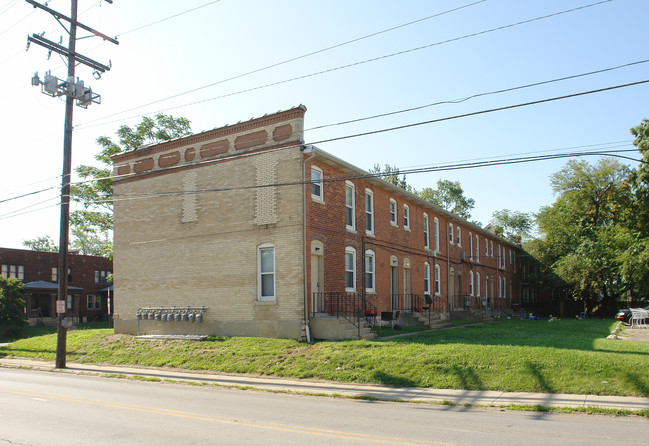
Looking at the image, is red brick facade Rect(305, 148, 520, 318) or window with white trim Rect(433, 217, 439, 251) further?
window with white trim Rect(433, 217, 439, 251)

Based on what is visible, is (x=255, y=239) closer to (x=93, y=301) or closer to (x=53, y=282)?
(x=53, y=282)

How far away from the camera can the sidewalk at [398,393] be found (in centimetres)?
995

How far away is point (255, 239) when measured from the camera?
19.2 metres

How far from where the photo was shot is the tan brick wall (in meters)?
18.4

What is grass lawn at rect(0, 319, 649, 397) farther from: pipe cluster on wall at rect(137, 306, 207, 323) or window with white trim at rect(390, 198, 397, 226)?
window with white trim at rect(390, 198, 397, 226)

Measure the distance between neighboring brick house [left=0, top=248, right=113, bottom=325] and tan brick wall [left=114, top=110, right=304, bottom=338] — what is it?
2072 centimetres

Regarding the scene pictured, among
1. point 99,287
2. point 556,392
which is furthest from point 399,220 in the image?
point 99,287

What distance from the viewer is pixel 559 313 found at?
164 ft

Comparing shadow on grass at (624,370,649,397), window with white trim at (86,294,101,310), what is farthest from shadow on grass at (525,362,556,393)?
window with white trim at (86,294,101,310)

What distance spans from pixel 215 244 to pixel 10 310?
18.2m

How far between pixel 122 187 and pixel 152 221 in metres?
2.62

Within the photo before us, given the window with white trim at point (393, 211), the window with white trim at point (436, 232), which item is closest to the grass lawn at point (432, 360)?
the window with white trim at point (393, 211)

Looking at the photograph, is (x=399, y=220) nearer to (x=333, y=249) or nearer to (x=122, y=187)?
(x=333, y=249)

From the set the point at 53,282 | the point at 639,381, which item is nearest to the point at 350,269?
the point at 639,381
